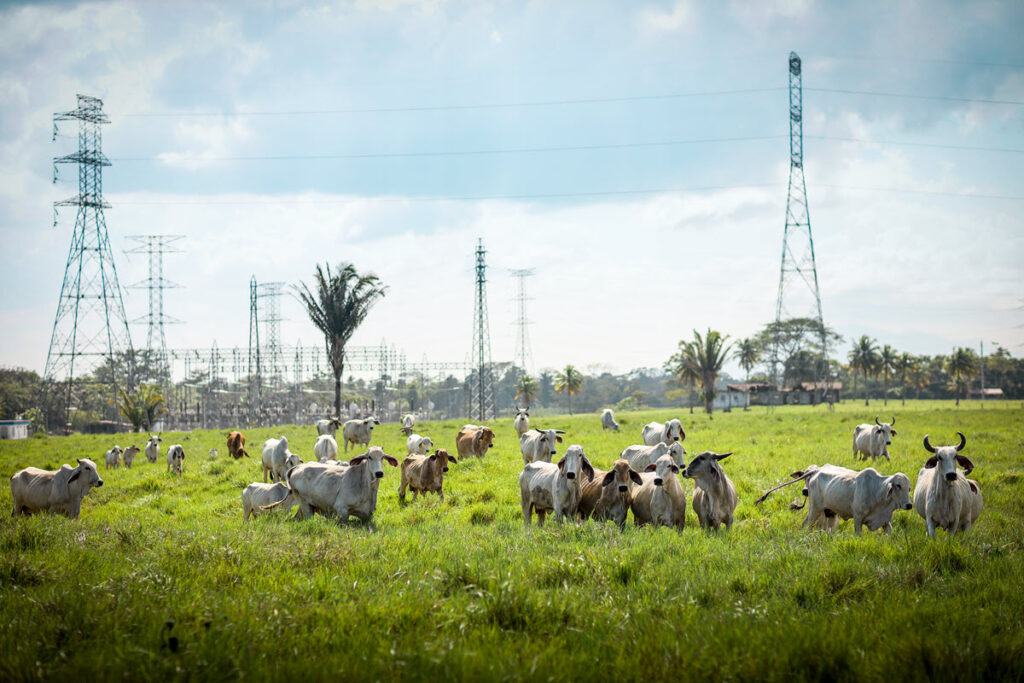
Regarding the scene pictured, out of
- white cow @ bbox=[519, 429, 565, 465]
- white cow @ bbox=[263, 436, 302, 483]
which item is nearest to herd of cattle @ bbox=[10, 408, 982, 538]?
white cow @ bbox=[519, 429, 565, 465]

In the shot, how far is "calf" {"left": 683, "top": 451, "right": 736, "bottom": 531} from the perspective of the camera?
10.5 meters

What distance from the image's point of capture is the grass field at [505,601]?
475cm

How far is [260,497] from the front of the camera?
42.5 ft

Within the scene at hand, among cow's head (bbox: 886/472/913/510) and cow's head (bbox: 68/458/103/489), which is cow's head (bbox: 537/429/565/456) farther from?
cow's head (bbox: 68/458/103/489)

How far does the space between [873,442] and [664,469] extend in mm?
12547

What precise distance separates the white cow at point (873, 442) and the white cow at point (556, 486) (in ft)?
40.3

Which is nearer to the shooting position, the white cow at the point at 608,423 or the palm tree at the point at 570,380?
the white cow at the point at 608,423

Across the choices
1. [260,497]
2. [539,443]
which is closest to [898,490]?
[539,443]

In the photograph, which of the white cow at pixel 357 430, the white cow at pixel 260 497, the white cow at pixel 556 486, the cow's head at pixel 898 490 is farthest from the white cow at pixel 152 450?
the cow's head at pixel 898 490

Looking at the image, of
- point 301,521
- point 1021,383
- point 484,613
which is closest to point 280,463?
point 301,521

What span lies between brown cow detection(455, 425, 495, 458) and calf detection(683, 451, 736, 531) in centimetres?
1237

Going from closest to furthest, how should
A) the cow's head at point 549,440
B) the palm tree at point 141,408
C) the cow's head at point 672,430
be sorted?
1. the cow's head at point 549,440
2. the cow's head at point 672,430
3. the palm tree at point 141,408

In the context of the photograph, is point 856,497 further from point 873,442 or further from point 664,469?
point 873,442

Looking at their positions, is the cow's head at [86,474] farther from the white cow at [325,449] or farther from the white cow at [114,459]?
the white cow at [114,459]
